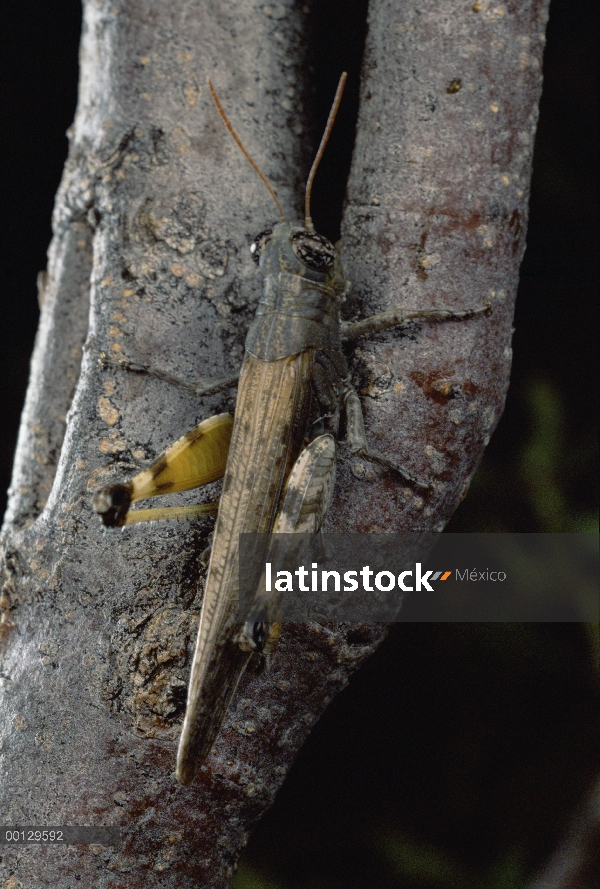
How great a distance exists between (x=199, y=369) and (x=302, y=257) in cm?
27

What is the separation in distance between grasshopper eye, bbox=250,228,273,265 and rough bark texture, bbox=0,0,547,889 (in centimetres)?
3

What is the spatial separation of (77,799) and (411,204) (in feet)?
3.67

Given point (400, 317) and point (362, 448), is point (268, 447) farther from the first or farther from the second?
point (400, 317)

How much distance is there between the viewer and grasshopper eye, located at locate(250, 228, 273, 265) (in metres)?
1.28

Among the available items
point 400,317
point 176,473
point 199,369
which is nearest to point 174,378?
point 199,369

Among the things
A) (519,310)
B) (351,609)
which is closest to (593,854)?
(351,609)

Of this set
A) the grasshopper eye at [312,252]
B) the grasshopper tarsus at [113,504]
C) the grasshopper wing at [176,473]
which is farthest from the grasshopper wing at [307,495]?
the grasshopper eye at [312,252]

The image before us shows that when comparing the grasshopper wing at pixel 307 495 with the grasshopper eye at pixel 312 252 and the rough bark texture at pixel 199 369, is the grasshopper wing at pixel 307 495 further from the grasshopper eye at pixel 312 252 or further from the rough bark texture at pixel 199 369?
the grasshopper eye at pixel 312 252

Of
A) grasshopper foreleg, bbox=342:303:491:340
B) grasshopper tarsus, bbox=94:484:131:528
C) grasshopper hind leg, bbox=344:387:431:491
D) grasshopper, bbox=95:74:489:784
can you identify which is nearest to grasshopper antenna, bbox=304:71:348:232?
grasshopper, bbox=95:74:489:784

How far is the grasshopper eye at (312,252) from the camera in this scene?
1.25 meters

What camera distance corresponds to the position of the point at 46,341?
1.45 meters

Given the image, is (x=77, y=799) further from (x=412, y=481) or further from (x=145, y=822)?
(x=412, y=481)

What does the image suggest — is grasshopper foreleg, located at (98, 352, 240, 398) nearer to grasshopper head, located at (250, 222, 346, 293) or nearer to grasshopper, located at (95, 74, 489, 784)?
grasshopper, located at (95, 74, 489, 784)

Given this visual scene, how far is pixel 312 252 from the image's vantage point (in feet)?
4.09
